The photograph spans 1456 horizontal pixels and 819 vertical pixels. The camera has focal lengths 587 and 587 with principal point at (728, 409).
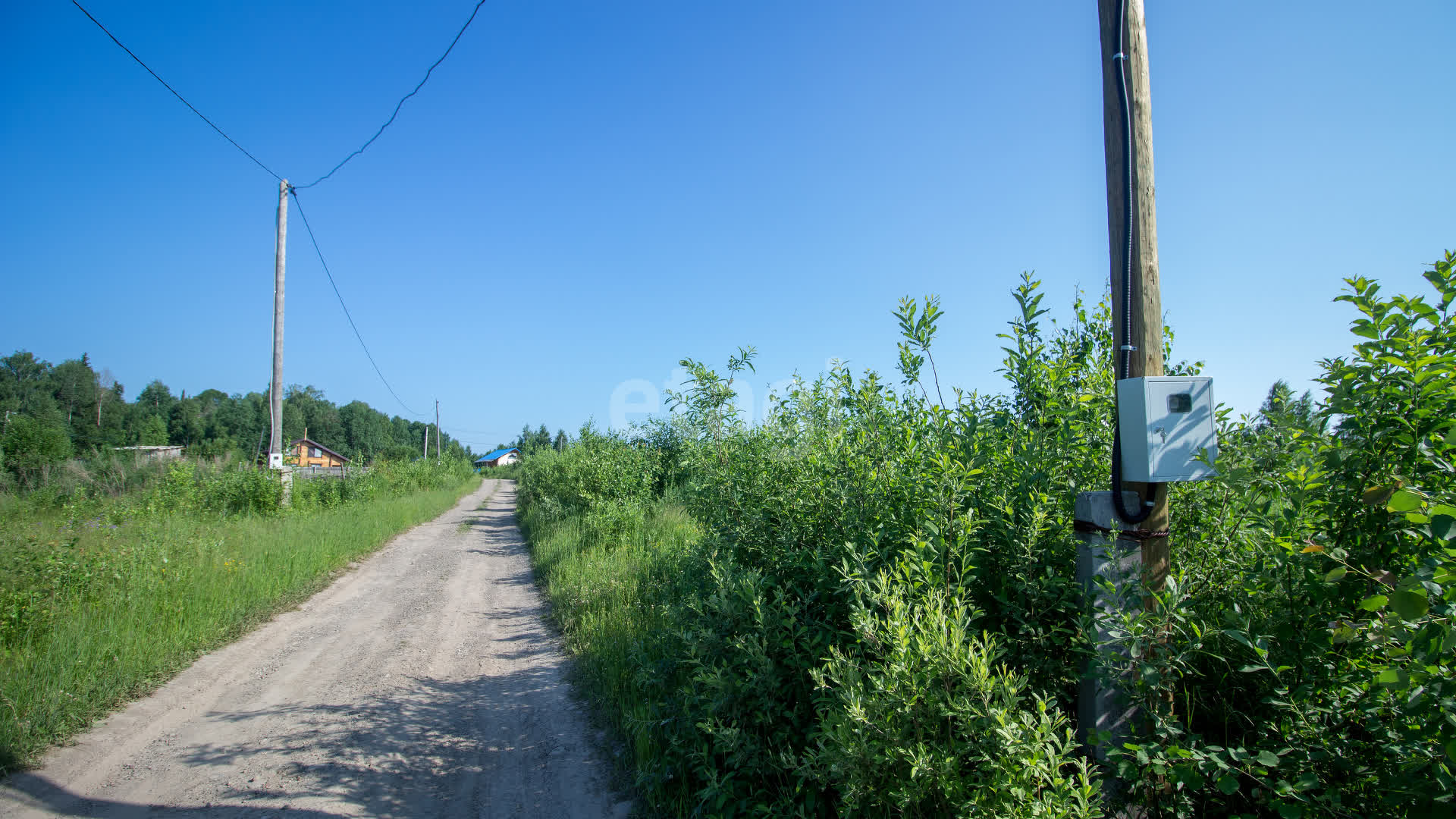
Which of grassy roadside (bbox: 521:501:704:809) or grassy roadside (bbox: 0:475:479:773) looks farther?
grassy roadside (bbox: 0:475:479:773)

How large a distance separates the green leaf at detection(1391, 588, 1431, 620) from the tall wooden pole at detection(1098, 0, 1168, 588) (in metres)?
0.97

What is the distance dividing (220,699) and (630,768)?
3616 mm

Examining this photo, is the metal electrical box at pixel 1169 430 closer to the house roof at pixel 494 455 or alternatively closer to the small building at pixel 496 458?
the small building at pixel 496 458

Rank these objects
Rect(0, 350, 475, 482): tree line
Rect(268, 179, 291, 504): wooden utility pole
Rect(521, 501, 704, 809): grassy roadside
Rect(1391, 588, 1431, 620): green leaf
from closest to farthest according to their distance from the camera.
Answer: Rect(1391, 588, 1431, 620): green leaf → Rect(521, 501, 704, 809): grassy roadside → Rect(268, 179, 291, 504): wooden utility pole → Rect(0, 350, 475, 482): tree line

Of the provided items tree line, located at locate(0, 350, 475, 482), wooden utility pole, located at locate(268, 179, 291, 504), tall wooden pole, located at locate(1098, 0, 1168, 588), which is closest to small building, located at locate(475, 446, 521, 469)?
tree line, located at locate(0, 350, 475, 482)

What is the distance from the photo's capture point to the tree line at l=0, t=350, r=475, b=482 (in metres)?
41.0

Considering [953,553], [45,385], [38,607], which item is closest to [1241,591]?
[953,553]

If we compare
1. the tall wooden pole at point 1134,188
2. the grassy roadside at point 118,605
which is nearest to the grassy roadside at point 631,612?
the tall wooden pole at point 1134,188

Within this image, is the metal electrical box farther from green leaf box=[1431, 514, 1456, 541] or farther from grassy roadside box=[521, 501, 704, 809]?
grassy roadside box=[521, 501, 704, 809]

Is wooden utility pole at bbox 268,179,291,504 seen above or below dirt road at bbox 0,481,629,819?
above

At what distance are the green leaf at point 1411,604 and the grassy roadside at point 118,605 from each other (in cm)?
656

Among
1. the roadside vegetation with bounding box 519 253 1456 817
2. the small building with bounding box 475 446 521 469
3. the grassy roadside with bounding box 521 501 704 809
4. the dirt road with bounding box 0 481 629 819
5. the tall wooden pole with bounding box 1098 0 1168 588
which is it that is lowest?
the small building with bounding box 475 446 521 469

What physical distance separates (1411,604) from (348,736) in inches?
216

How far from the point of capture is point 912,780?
193 cm
